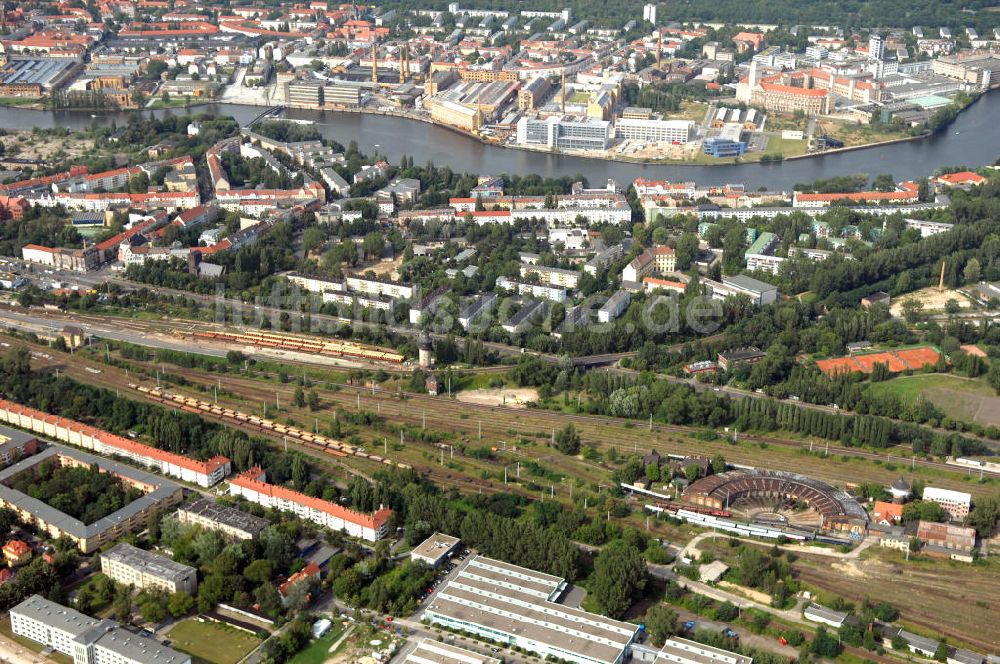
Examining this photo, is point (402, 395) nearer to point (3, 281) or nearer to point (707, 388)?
point (707, 388)

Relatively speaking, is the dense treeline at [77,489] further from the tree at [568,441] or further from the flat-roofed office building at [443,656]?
the tree at [568,441]

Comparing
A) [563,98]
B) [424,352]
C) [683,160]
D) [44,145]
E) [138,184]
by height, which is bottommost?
[424,352]

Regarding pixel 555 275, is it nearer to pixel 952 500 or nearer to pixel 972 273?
pixel 972 273

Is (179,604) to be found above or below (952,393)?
Answer: below

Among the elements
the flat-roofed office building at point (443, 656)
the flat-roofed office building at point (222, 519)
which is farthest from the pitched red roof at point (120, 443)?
the flat-roofed office building at point (443, 656)

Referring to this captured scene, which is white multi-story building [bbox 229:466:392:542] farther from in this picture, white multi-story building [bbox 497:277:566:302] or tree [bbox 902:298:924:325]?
tree [bbox 902:298:924:325]

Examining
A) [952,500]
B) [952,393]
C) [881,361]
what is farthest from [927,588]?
[881,361]

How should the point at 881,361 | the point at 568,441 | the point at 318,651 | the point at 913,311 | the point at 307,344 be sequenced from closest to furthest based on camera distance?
the point at 318,651 < the point at 568,441 < the point at 881,361 < the point at 307,344 < the point at 913,311
